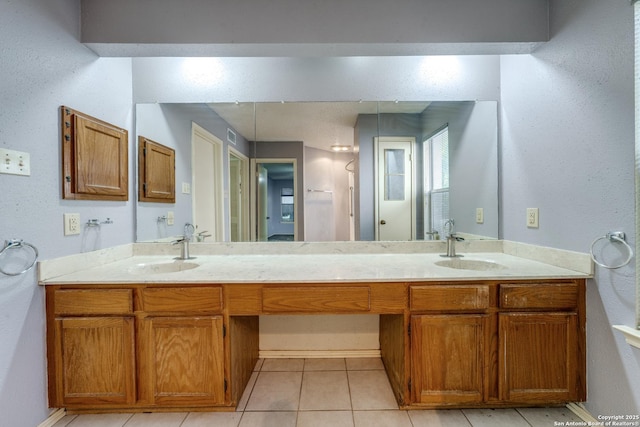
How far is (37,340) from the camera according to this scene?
4.42ft

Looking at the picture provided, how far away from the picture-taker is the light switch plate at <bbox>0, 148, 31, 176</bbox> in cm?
120

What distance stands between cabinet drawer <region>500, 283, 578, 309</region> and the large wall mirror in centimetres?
67

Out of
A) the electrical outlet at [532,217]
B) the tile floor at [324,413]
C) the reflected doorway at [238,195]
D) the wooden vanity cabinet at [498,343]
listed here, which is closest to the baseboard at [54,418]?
the tile floor at [324,413]

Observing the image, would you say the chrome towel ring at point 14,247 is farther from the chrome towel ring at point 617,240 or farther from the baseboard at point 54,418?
the chrome towel ring at point 617,240

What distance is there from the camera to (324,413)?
151 cm

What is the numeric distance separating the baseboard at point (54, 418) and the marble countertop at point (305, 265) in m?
0.70

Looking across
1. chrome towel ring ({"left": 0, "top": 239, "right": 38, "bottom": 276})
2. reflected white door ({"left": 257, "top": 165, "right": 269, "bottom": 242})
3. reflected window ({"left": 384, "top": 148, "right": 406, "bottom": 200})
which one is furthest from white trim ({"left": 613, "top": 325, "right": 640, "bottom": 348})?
chrome towel ring ({"left": 0, "top": 239, "right": 38, "bottom": 276})

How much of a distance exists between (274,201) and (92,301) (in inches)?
47.2

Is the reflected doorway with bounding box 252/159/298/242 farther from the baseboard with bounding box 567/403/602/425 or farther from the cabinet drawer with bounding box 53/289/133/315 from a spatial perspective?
the baseboard with bounding box 567/403/602/425

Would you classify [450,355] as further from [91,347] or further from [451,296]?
[91,347]

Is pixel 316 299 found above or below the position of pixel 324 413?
above

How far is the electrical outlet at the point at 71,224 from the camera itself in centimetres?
149

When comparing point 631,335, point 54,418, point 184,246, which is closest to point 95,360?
point 54,418

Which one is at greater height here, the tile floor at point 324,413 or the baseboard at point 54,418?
the baseboard at point 54,418
